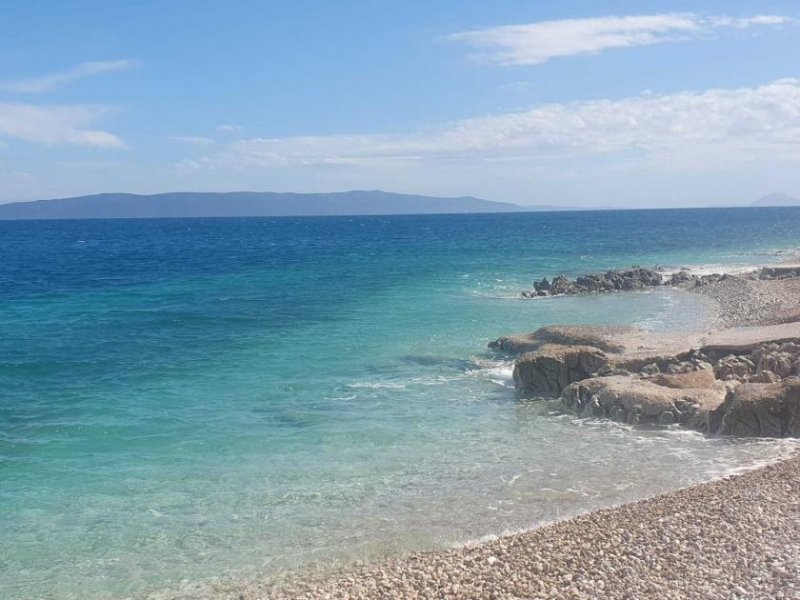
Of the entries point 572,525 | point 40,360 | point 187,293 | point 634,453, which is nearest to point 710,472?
point 634,453

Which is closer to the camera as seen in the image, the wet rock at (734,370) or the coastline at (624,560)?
the coastline at (624,560)

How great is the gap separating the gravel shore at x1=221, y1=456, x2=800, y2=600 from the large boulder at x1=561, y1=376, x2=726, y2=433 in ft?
20.7

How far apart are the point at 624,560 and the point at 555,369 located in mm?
13904

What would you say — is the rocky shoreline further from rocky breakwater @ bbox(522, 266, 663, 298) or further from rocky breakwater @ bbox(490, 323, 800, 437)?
rocky breakwater @ bbox(490, 323, 800, 437)

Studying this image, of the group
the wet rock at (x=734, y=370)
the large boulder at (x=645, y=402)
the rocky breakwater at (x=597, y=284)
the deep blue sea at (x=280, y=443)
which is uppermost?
the rocky breakwater at (x=597, y=284)

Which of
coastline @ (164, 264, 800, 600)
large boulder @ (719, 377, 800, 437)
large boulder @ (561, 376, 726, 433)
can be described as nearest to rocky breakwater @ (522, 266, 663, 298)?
large boulder @ (561, 376, 726, 433)

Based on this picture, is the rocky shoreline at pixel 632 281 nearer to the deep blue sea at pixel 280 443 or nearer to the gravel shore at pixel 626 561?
the deep blue sea at pixel 280 443

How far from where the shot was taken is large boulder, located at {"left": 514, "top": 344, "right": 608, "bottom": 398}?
26.3 m

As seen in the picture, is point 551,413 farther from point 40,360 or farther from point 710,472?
point 40,360

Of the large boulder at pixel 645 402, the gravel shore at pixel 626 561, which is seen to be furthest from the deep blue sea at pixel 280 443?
the gravel shore at pixel 626 561

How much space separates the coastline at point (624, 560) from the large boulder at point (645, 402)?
5486 mm

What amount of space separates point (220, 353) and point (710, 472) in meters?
21.9

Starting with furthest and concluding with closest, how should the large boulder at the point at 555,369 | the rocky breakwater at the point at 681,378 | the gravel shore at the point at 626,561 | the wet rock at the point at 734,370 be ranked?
1. the large boulder at the point at 555,369
2. the wet rock at the point at 734,370
3. the rocky breakwater at the point at 681,378
4. the gravel shore at the point at 626,561

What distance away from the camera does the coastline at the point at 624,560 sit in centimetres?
1194
